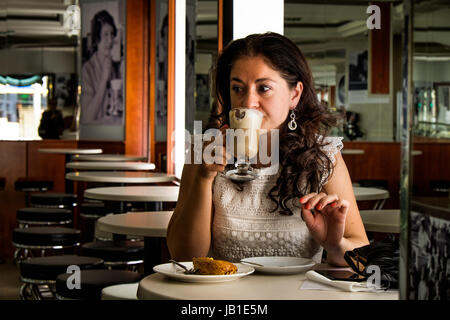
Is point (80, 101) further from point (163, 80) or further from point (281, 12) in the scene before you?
point (281, 12)

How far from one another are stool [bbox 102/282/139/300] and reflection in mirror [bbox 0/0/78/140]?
6839 millimetres

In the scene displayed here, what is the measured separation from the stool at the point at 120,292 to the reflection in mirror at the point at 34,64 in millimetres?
6839

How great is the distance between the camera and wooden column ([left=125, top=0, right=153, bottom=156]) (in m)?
8.88

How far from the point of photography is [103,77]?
888cm

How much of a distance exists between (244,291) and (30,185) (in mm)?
6913

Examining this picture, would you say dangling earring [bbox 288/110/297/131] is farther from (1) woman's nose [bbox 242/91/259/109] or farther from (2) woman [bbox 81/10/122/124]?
(2) woman [bbox 81/10/122/124]

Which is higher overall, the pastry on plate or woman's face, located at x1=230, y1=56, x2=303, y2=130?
woman's face, located at x1=230, y1=56, x2=303, y2=130

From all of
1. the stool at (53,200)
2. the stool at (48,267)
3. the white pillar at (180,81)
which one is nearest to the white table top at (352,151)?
the white pillar at (180,81)

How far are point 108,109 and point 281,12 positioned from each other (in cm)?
567

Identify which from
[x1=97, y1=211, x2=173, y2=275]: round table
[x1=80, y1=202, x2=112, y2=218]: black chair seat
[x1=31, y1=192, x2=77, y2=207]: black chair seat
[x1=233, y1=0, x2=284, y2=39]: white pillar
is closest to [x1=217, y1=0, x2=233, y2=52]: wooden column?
[x1=233, y1=0, x2=284, y2=39]: white pillar

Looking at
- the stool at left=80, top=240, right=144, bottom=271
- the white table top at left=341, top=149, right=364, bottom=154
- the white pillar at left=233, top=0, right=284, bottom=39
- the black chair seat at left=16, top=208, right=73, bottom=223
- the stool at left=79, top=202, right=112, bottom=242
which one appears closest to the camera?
the white pillar at left=233, top=0, right=284, bottom=39

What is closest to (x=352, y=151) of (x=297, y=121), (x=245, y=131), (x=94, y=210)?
(x=94, y=210)

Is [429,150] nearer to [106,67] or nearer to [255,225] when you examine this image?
[255,225]
